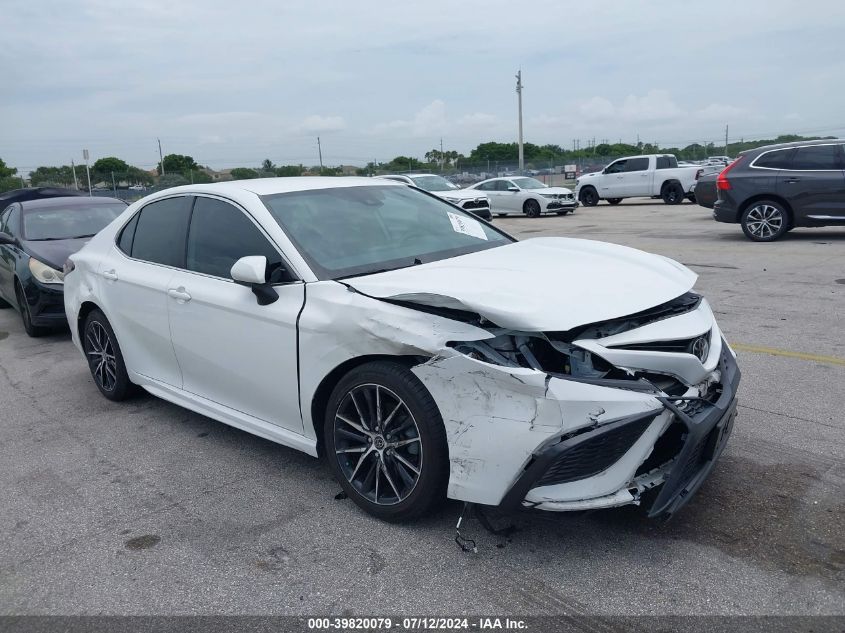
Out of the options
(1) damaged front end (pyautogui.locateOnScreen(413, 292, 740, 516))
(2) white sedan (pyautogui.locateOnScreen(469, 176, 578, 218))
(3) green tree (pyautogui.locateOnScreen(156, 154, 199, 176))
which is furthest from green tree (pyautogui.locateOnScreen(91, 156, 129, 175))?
(1) damaged front end (pyautogui.locateOnScreen(413, 292, 740, 516))

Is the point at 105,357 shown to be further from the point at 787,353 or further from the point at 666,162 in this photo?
the point at 666,162

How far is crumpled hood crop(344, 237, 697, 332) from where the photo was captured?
3049 mm

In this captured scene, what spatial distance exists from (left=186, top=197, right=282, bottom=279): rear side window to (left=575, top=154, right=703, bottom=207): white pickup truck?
2250 cm

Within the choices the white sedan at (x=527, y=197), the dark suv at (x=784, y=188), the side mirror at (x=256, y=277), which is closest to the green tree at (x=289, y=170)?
the white sedan at (x=527, y=197)

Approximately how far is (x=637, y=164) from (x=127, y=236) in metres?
23.2

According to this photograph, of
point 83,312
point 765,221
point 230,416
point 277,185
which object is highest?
point 277,185

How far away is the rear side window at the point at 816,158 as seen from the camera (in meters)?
11.9

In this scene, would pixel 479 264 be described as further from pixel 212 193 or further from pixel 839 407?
pixel 839 407

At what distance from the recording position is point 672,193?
25.0 m

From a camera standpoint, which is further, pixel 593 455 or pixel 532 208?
pixel 532 208

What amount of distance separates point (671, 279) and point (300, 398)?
1.95 m

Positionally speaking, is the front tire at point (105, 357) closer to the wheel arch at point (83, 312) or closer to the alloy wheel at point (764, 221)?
the wheel arch at point (83, 312)

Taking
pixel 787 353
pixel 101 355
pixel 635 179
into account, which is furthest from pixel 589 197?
pixel 101 355

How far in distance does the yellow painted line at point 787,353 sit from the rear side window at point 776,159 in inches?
294
